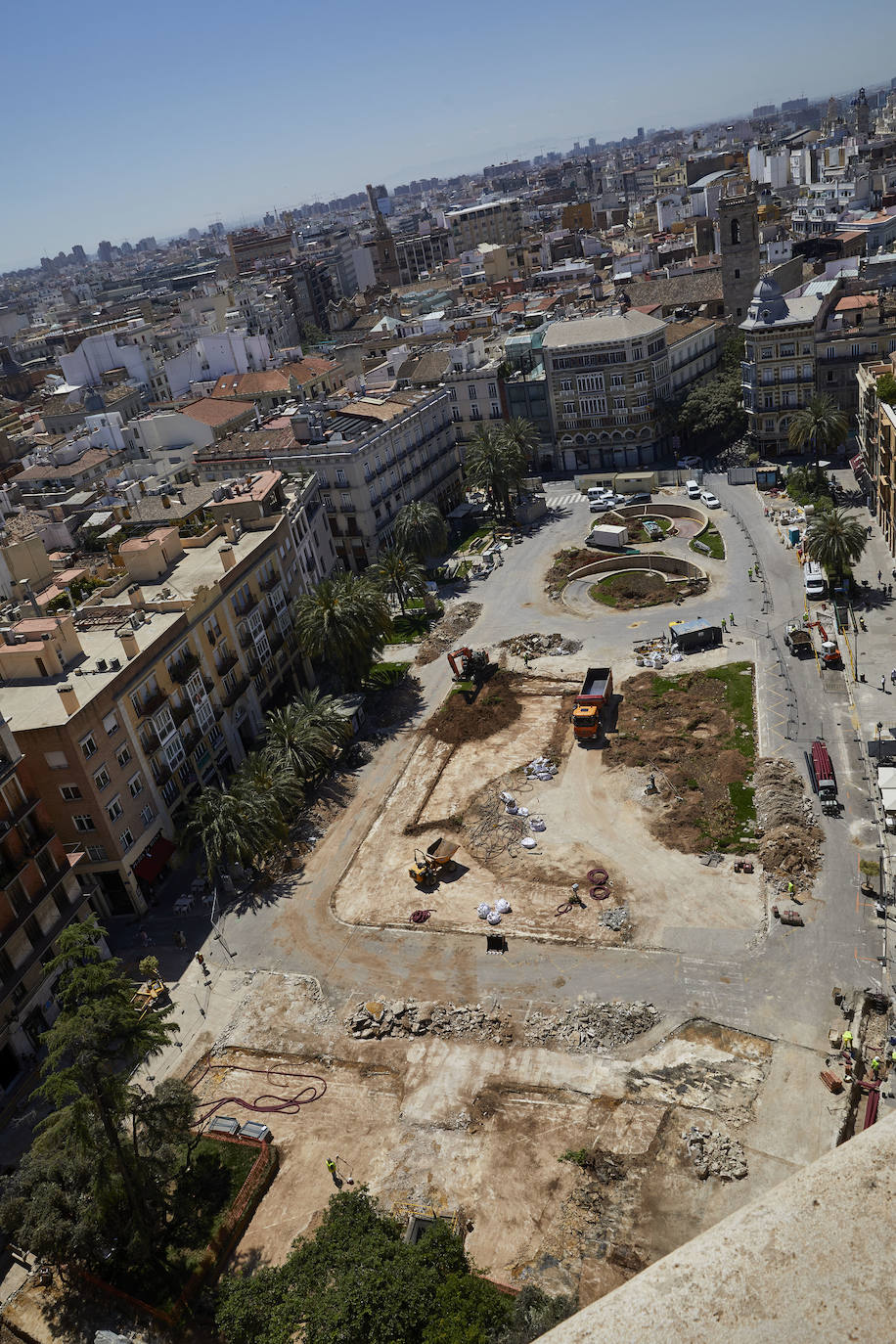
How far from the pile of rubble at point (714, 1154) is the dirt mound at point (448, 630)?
156ft

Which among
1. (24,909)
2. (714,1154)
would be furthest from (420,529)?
(714,1154)

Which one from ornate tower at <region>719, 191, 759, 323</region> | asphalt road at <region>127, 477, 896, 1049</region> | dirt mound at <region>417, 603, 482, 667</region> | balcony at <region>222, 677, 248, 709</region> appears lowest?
asphalt road at <region>127, 477, 896, 1049</region>

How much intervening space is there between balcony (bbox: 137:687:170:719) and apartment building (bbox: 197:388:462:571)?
127 feet

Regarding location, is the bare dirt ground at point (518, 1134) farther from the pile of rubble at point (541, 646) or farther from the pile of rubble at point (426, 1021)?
the pile of rubble at point (541, 646)

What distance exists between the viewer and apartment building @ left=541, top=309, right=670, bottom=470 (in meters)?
106

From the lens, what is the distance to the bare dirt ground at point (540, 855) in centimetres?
4591

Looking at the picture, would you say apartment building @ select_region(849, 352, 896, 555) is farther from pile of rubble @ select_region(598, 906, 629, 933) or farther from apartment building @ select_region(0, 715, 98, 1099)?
apartment building @ select_region(0, 715, 98, 1099)

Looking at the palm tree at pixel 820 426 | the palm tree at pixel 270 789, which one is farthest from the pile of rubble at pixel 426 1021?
the palm tree at pixel 820 426

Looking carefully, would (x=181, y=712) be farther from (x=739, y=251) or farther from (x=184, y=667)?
(x=739, y=251)

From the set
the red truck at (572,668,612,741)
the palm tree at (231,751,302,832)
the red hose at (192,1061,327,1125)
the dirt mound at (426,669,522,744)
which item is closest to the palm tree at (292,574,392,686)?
the dirt mound at (426,669,522,744)

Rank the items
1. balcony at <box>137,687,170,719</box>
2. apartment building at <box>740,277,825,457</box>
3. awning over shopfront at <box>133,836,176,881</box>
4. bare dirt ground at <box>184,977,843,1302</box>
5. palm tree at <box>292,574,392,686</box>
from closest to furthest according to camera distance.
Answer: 1. bare dirt ground at <box>184,977,843,1302</box>
2. awning over shopfront at <box>133,836,176,881</box>
3. balcony at <box>137,687,170,719</box>
4. palm tree at <box>292,574,392,686</box>
5. apartment building at <box>740,277,825,457</box>

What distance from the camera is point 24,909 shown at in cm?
Answer: 4422

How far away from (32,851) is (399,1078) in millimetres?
21084

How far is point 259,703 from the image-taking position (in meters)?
68.6
